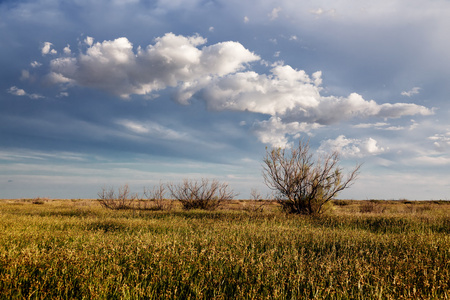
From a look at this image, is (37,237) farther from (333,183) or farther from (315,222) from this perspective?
(333,183)

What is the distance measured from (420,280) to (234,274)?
2569 mm

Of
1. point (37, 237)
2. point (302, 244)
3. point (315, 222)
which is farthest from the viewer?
point (315, 222)

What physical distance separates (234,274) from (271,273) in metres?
0.52

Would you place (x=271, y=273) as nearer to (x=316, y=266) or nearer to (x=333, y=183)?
(x=316, y=266)

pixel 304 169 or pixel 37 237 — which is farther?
pixel 304 169

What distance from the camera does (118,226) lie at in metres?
8.52

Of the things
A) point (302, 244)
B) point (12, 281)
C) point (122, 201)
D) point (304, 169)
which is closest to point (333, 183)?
point (304, 169)

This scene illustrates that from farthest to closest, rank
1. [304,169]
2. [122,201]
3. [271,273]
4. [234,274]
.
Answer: [122,201] → [304,169] → [234,274] → [271,273]

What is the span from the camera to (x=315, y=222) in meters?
10.5

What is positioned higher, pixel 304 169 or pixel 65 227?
pixel 304 169

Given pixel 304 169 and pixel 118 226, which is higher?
pixel 304 169

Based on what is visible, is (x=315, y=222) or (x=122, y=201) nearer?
(x=315, y=222)

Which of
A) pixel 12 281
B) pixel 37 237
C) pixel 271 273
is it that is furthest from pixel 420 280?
pixel 37 237

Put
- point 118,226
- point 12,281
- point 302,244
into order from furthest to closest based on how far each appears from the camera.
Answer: point 118,226 < point 302,244 < point 12,281
